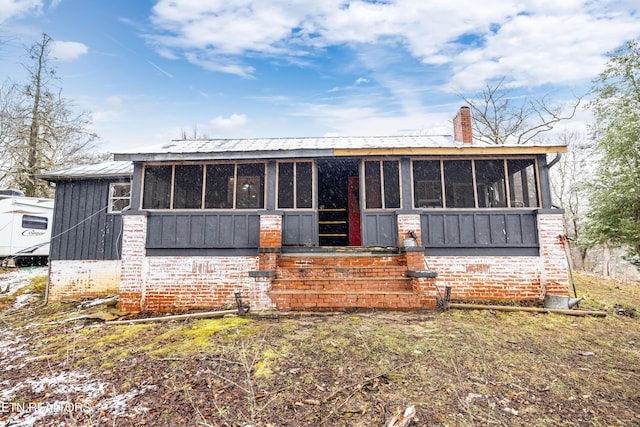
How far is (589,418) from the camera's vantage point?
2.47 meters

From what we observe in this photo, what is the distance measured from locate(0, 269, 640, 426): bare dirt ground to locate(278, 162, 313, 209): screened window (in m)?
3.33

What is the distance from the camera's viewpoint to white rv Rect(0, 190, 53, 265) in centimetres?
1096

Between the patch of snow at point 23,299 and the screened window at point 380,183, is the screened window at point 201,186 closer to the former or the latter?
the screened window at point 380,183

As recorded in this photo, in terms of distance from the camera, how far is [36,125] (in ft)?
45.2

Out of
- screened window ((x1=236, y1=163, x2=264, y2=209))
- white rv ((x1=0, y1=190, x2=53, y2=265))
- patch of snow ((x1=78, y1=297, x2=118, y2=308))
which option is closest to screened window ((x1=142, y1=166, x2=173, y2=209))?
screened window ((x1=236, y1=163, x2=264, y2=209))

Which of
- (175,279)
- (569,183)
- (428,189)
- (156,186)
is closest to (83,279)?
(156,186)

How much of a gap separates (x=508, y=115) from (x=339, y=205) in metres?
15.9

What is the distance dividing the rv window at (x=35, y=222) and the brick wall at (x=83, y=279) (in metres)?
4.91

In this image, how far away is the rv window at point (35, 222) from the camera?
1123 cm

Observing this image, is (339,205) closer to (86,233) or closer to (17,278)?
(86,233)

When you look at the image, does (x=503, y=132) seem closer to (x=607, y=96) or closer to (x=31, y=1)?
(x=607, y=96)

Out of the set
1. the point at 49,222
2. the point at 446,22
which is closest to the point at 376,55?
the point at 446,22

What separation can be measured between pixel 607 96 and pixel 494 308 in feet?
34.6

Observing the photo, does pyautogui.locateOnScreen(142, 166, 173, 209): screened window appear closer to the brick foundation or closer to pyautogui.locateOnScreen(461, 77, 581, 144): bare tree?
the brick foundation
